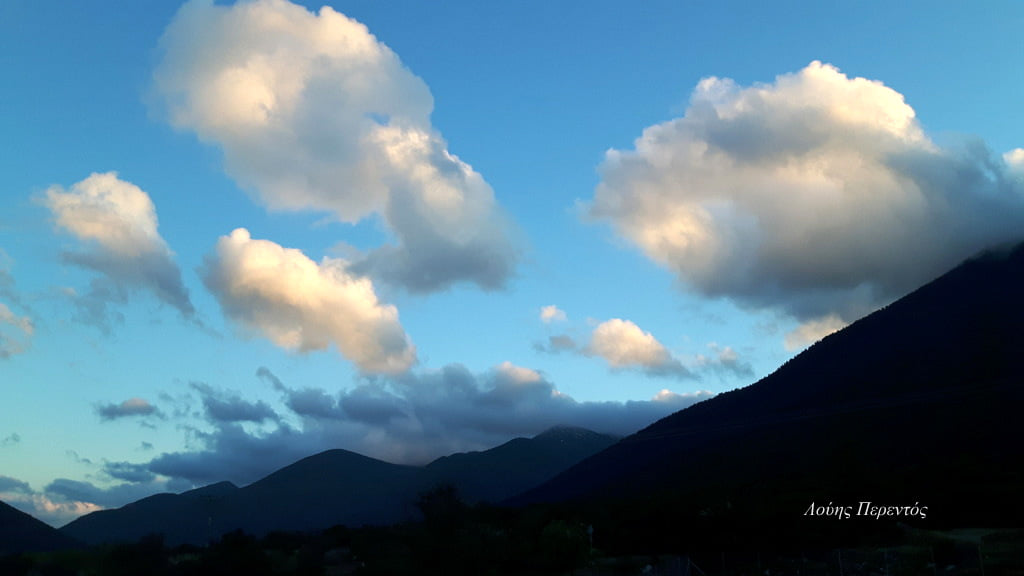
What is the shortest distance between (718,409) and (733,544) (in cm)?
9466

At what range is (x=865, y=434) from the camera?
111 metres

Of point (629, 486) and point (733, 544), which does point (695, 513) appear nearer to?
point (733, 544)

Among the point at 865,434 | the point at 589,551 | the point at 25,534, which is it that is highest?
the point at 865,434

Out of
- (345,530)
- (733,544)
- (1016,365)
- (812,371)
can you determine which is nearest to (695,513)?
(733,544)

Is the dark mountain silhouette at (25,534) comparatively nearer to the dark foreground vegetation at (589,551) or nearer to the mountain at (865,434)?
the dark foreground vegetation at (589,551)

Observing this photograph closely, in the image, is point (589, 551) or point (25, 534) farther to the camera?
point (25, 534)

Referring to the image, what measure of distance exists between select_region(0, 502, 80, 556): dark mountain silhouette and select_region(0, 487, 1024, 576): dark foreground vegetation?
1225 inches

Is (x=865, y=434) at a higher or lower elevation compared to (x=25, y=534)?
higher

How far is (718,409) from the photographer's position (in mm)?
168375

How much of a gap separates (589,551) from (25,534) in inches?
3568

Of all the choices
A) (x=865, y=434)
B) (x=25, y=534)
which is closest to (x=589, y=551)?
(x=865, y=434)

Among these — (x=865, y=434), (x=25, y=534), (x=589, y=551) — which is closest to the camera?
(x=589, y=551)

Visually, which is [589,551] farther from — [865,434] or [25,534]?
[25,534]

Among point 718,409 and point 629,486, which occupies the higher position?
point 718,409
